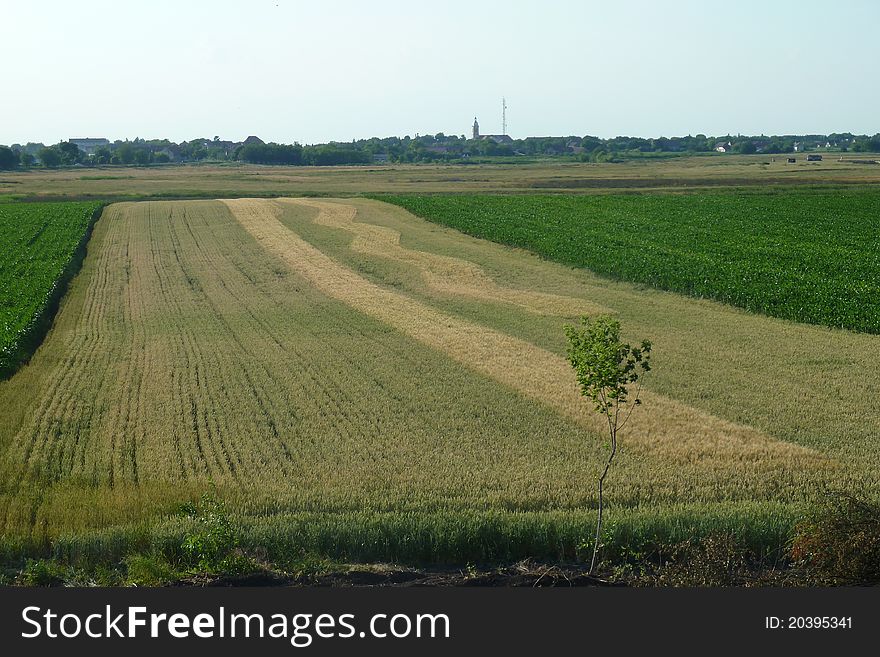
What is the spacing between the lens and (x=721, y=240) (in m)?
44.8

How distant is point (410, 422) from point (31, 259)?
30.8 m

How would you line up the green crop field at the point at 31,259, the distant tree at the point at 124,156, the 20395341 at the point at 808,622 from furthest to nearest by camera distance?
the distant tree at the point at 124,156 → the green crop field at the point at 31,259 → the 20395341 at the point at 808,622

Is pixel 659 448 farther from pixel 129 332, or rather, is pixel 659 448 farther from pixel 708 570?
pixel 129 332

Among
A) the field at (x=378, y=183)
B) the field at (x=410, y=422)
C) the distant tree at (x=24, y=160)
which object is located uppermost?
the distant tree at (x=24, y=160)

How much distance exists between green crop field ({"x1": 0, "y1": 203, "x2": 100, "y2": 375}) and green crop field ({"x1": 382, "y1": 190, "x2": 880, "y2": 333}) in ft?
71.0

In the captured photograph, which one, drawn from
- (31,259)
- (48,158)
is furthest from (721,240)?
(48,158)

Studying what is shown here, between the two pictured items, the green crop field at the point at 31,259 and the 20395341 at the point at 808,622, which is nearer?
the 20395341 at the point at 808,622

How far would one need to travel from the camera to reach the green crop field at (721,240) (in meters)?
32.0

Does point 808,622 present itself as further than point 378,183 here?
No

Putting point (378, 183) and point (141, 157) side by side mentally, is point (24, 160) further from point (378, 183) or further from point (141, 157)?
point (378, 183)

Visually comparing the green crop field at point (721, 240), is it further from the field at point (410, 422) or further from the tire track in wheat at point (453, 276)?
the tire track in wheat at point (453, 276)

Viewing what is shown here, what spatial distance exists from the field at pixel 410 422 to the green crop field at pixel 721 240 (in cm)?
188

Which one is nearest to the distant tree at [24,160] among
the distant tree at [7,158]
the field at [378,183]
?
the distant tree at [7,158]

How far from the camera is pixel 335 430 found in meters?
17.8
